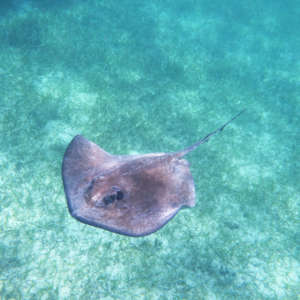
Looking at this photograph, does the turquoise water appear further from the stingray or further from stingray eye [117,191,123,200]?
stingray eye [117,191,123,200]

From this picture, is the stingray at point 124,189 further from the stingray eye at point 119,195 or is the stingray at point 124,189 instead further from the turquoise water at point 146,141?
the turquoise water at point 146,141

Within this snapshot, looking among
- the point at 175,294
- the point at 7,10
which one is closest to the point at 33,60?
the point at 7,10

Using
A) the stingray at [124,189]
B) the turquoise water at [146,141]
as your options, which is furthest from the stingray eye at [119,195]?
the turquoise water at [146,141]

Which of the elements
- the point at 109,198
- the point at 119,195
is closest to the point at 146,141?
the point at 119,195

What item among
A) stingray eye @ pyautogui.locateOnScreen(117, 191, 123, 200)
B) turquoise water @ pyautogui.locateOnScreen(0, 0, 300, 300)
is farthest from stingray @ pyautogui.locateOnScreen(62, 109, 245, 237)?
turquoise water @ pyautogui.locateOnScreen(0, 0, 300, 300)

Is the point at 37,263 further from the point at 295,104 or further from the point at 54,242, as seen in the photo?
the point at 295,104

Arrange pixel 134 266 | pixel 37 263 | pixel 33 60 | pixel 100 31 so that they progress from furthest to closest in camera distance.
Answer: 1. pixel 100 31
2. pixel 33 60
3. pixel 134 266
4. pixel 37 263

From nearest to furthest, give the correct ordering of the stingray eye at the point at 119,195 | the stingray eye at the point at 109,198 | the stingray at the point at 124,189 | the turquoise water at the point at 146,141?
the stingray at the point at 124,189 < the stingray eye at the point at 109,198 < the stingray eye at the point at 119,195 < the turquoise water at the point at 146,141
